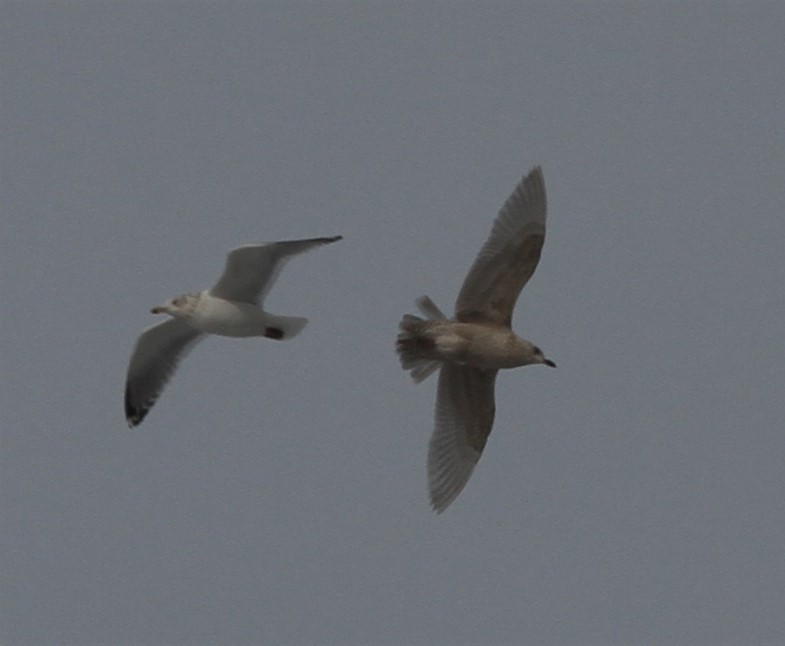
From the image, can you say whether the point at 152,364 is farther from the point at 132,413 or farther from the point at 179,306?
the point at 179,306

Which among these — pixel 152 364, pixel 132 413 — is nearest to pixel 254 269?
pixel 152 364

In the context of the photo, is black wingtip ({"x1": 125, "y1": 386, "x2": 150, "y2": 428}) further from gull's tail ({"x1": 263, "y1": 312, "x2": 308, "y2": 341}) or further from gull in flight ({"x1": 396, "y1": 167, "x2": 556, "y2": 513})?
gull in flight ({"x1": 396, "y1": 167, "x2": 556, "y2": 513})

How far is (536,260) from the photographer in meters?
16.0

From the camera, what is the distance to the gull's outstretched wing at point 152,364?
17844 mm

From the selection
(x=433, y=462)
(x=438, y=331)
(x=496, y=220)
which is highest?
(x=496, y=220)

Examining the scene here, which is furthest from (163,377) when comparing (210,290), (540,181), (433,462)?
(540,181)

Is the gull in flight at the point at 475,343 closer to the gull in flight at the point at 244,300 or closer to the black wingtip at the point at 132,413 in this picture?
the gull in flight at the point at 244,300

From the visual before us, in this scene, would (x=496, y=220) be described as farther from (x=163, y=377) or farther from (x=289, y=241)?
(x=163, y=377)

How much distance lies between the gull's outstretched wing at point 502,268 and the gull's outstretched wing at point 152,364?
10.8ft

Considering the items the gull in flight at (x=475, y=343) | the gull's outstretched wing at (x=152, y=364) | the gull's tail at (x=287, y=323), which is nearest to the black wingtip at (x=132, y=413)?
the gull's outstretched wing at (x=152, y=364)

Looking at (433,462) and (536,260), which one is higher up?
(536,260)

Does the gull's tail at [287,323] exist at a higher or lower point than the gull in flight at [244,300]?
lower

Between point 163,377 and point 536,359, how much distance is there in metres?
4.23

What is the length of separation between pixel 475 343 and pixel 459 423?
100cm
